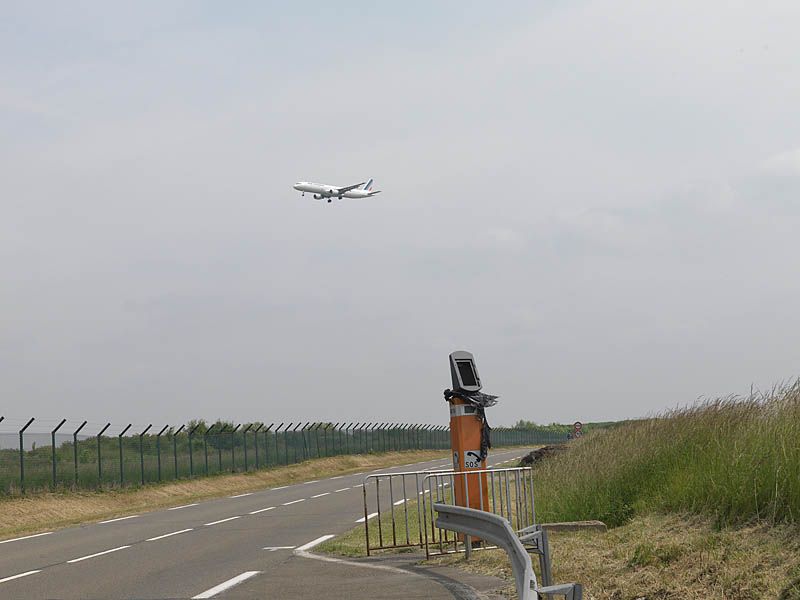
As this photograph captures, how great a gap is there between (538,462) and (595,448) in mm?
12517

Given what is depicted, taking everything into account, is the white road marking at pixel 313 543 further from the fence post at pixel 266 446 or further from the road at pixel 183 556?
the fence post at pixel 266 446

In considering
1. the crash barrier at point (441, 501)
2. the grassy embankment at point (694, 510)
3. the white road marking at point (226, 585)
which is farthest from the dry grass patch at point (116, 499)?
the grassy embankment at point (694, 510)

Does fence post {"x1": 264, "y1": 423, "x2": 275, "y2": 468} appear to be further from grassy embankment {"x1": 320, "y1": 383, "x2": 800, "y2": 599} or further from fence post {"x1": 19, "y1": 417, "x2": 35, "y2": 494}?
grassy embankment {"x1": 320, "y1": 383, "x2": 800, "y2": 599}

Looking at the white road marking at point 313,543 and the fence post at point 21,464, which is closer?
the white road marking at point 313,543

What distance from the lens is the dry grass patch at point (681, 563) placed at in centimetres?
925

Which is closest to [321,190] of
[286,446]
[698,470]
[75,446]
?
[286,446]

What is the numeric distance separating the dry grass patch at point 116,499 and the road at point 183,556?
261cm

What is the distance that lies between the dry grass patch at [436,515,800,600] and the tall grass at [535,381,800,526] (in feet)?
1.19

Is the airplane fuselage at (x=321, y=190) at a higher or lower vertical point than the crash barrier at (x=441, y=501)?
higher

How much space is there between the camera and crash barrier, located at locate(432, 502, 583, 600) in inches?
292

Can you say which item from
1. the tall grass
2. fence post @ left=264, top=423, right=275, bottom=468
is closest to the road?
the tall grass

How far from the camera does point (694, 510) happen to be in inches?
516

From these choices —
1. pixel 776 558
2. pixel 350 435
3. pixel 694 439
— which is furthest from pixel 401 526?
pixel 350 435

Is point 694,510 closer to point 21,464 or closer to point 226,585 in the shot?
point 226,585
